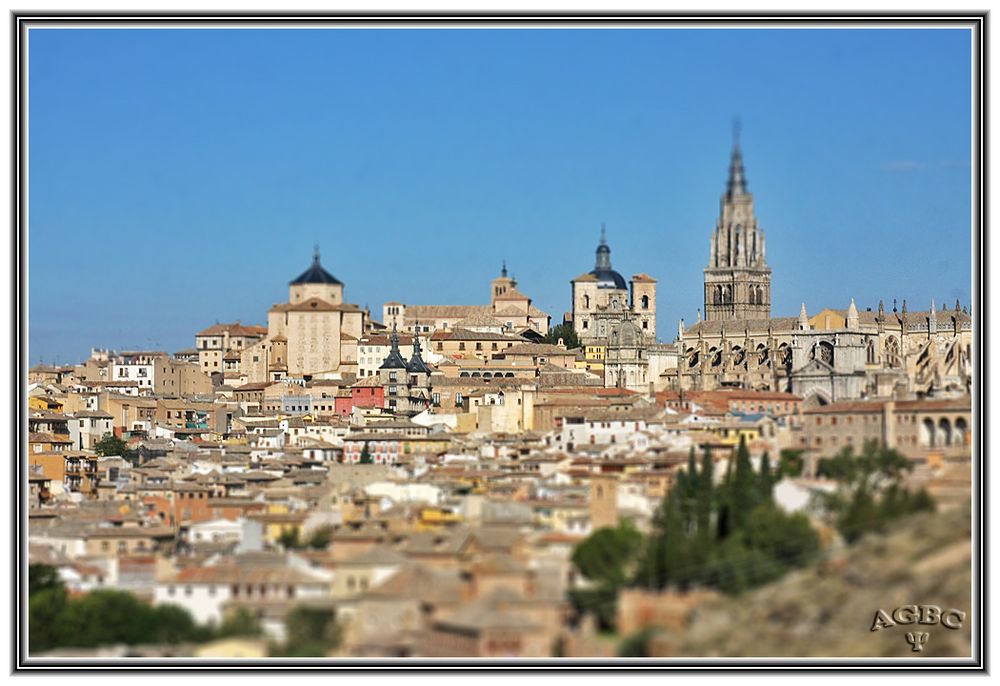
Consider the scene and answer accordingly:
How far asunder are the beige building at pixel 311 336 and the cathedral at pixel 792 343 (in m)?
11.2

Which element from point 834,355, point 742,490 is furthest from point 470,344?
point 742,490

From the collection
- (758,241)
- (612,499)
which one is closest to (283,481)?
(612,499)

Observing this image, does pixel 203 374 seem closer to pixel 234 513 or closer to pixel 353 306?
pixel 353 306

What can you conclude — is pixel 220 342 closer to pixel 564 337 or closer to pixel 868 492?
pixel 564 337

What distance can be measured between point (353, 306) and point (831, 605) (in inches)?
2225

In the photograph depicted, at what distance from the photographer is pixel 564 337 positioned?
301ft

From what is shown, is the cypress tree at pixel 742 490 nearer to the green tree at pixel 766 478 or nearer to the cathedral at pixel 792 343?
the green tree at pixel 766 478

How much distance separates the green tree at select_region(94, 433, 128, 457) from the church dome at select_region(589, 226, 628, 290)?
132ft

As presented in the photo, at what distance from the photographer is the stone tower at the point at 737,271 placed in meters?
101

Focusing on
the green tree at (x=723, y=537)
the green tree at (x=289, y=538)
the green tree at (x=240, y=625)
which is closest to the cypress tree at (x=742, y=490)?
the green tree at (x=723, y=537)

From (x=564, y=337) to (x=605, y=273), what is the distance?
44.6ft

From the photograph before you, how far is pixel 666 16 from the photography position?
1297 inches

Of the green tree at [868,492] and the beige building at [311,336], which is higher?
the beige building at [311,336]

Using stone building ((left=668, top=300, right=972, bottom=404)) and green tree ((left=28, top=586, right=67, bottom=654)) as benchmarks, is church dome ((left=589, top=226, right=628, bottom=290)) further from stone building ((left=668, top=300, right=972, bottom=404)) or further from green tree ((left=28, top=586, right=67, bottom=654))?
green tree ((left=28, top=586, right=67, bottom=654))
